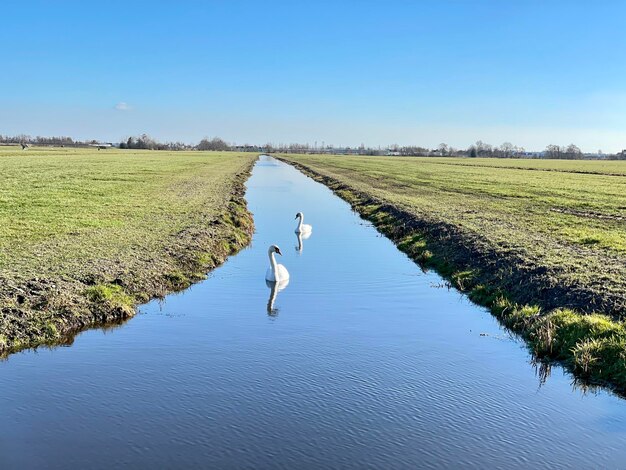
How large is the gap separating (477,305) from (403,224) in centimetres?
1293

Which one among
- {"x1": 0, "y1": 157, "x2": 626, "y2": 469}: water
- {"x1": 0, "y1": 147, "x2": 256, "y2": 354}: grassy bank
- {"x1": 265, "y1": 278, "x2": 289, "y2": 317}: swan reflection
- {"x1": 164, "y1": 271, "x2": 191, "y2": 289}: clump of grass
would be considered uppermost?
{"x1": 0, "y1": 147, "x2": 256, "y2": 354}: grassy bank

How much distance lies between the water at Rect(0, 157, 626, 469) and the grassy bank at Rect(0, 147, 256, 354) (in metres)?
0.79

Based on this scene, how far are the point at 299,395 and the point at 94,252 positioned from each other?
10126 mm

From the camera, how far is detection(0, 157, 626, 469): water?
7961 millimetres

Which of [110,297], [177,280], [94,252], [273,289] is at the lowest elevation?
[273,289]

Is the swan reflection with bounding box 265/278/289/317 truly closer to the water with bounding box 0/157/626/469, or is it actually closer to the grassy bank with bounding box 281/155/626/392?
the water with bounding box 0/157/626/469

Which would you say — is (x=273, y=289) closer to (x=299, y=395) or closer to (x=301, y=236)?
(x=299, y=395)

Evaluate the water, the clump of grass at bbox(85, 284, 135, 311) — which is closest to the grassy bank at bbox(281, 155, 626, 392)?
the water

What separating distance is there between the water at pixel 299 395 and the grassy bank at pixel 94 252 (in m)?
0.79

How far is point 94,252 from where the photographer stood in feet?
57.9

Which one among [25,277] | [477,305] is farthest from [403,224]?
[25,277]

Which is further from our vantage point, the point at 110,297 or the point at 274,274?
→ the point at 274,274

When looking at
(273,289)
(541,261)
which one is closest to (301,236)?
(273,289)

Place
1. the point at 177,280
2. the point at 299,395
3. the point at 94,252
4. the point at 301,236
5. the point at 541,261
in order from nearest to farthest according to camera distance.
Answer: the point at 299,395 → the point at 177,280 → the point at 541,261 → the point at 94,252 → the point at 301,236
